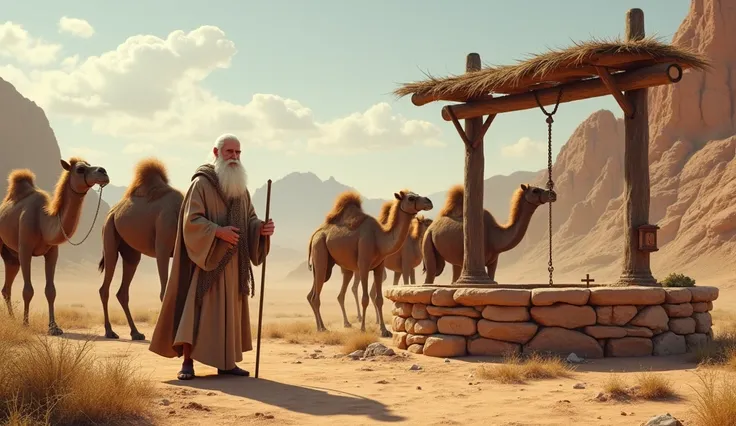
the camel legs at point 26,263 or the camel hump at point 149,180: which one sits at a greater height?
the camel hump at point 149,180

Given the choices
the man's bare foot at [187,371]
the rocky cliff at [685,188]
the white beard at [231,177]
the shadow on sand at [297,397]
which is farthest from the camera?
the rocky cliff at [685,188]

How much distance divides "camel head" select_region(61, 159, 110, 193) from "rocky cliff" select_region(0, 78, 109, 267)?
66177 mm

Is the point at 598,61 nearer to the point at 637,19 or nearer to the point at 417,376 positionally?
the point at 637,19

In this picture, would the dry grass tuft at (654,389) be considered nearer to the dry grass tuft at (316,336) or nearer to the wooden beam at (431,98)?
the dry grass tuft at (316,336)

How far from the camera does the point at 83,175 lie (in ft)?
42.5

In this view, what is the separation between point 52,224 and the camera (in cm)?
Result: 1363

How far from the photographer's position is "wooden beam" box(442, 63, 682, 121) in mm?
10327

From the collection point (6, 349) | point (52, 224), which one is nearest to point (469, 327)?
point (6, 349)

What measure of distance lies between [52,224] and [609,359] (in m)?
9.06

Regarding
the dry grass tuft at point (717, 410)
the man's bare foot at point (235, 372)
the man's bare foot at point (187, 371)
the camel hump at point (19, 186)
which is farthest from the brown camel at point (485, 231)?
the camel hump at point (19, 186)

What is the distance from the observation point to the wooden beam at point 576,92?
10.3 metres

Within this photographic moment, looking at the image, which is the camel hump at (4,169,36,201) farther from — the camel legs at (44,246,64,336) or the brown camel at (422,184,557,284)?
the brown camel at (422,184,557,284)

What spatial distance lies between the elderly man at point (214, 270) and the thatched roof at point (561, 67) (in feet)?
14.0

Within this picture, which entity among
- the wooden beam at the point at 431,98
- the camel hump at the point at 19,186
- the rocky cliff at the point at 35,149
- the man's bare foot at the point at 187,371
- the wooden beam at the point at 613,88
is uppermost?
the rocky cliff at the point at 35,149
